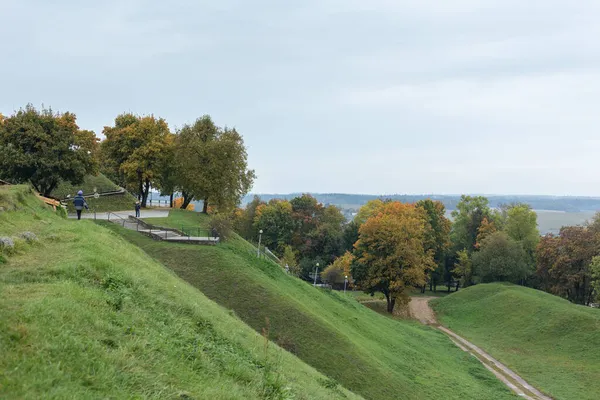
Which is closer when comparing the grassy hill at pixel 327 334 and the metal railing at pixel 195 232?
the grassy hill at pixel 327 334

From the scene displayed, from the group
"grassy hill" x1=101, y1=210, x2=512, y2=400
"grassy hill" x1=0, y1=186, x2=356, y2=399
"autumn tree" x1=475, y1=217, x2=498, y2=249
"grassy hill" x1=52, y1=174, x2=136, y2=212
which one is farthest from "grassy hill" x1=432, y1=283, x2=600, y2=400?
"grassy hill" x1=52, y1=174, x2=136, y2=212

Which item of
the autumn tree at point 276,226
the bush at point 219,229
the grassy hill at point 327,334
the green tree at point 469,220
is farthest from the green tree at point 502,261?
the bush at point 219,229

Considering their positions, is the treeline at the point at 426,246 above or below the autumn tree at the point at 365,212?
below

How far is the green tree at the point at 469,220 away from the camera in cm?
6912

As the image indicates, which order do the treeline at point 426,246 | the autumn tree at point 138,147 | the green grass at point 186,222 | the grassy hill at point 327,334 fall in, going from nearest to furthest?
the grassy hill at point 327,334 < the green grass at point 186,222 < the autumn tree at point 138,147 < the treeline at point 426,246

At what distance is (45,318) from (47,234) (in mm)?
8242

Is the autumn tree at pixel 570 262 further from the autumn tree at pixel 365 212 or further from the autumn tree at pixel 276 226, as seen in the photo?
the autumn tree at pixel 276 226

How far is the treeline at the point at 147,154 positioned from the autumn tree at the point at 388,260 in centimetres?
1412

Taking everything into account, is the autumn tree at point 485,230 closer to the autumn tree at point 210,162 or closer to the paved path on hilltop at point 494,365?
the paved path on hilltop at point 494,365

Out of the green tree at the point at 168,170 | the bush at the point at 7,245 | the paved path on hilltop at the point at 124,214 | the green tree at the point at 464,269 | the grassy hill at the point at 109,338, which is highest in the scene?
the green tree at the point at 168,170

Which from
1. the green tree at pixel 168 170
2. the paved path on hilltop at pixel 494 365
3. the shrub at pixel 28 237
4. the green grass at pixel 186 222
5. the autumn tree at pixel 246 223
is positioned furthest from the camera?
the autumn tree at pixel 246 223

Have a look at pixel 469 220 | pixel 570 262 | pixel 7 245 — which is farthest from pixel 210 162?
pixel 469 220

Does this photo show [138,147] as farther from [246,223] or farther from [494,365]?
[246,223]

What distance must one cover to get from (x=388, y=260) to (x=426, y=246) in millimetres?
20682
